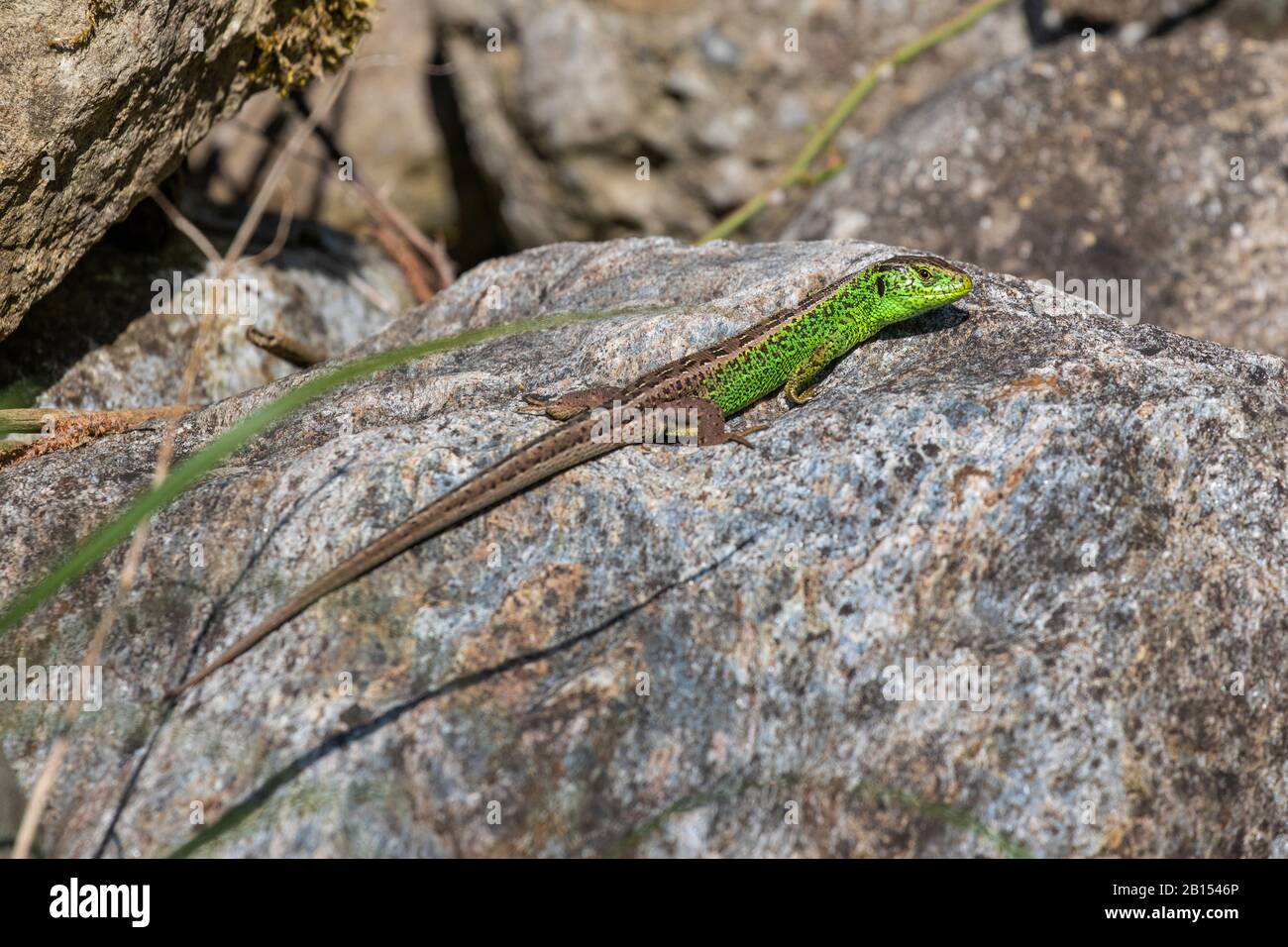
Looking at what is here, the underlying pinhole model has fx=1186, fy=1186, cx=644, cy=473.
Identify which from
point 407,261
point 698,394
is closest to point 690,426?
point 698,394

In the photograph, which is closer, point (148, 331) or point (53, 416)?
point (53, 416)

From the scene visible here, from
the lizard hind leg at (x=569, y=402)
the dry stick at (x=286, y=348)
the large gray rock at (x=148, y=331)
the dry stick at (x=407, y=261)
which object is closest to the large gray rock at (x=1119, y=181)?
the dry stick at (x=407, y=261)

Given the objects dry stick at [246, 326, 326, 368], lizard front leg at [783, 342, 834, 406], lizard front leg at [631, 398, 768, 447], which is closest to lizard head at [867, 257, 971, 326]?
lizard front leg at [783, 342, 834, 406]

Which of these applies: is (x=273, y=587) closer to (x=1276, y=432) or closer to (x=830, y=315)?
(x=830, y=315)

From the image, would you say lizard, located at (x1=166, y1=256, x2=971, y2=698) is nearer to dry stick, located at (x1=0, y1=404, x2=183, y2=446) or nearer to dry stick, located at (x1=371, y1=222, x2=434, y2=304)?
dry stick, located at (x1=0, y1=404, x2=183, y2=446)

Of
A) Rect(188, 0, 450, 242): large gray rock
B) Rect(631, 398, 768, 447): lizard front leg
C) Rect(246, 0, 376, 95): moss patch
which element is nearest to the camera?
Rect(631, 398, 768, 447): lizard front leg

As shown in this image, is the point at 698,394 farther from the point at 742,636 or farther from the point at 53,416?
the point at 53,416
